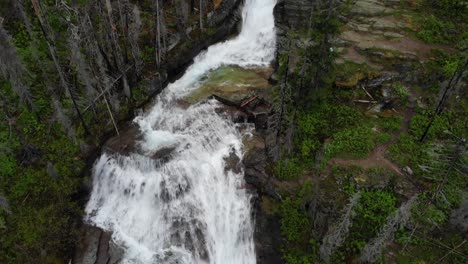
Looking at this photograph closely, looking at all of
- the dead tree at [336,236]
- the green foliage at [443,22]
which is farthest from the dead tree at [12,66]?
the green foliage at [443,22]

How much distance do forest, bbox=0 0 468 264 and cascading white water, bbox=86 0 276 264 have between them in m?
1.33

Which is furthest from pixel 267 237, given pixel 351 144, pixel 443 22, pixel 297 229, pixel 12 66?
pixel 443 22

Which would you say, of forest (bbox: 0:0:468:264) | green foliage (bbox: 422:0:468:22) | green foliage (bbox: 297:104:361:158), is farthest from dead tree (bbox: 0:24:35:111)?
green foliage (bbox: 422:0:468:22)

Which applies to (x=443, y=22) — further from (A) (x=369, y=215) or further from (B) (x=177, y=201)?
(B) (x=177, y=201)

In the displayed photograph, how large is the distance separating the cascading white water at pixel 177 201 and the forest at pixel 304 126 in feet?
4.35

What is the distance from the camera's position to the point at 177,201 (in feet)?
54.1

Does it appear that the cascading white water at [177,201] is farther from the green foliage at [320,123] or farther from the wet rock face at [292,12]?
the wet rock face at [292,12]

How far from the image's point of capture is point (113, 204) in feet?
55.4

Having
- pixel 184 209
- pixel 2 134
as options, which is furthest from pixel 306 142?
pixel 2 134

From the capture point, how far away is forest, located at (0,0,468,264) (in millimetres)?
14500

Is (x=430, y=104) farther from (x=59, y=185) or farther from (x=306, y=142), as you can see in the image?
(x=59, y=185)

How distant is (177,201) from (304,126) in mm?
7960

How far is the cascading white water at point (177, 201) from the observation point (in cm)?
1583

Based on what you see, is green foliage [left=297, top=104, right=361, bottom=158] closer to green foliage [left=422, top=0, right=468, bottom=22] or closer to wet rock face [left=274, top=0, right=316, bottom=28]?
wet rock face [left=274, top=0, right=316, bottom=28]
